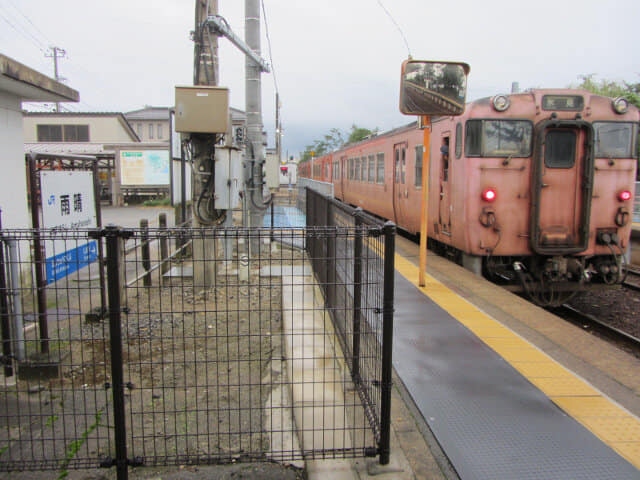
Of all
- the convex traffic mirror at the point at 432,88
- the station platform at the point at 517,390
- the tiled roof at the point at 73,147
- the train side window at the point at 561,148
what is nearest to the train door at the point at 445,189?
the train side window at the point at 561,148

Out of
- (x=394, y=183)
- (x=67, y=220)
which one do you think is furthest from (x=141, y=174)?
(x=67, y=220)

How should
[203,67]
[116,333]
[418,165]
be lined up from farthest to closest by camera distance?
[418,165]
[203,67]
[116,333]

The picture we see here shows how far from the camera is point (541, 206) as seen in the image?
7391 millimetres

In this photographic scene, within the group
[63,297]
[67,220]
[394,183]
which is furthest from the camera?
[394,183]

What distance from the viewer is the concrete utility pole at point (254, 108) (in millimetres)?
9930

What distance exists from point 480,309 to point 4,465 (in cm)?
520

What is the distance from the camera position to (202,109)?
290 inches

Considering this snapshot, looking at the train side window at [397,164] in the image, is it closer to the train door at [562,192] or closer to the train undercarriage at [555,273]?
the train undercarriage at [555,273]

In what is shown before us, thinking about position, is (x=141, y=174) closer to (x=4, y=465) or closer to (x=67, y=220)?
(x=67, y=220)

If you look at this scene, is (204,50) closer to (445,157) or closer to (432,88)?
(432,88)

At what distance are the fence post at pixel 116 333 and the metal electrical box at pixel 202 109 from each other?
4.74 meters

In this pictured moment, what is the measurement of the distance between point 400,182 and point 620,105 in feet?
17.0

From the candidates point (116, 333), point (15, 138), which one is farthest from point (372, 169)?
point (116, 333)

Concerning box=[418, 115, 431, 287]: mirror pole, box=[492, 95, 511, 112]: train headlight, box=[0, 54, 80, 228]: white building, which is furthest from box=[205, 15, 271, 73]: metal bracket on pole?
box=[492, 95, 511, 112]: train headlight
